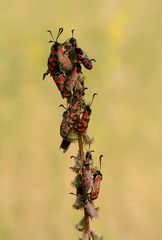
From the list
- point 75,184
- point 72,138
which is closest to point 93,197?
point 75,184

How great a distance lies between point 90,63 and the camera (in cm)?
464

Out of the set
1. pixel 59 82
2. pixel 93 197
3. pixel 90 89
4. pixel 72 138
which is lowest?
pixel 93 197

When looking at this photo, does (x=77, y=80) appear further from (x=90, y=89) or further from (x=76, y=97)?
(x=90, y=89)

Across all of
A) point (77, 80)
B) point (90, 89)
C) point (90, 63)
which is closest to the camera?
point (77, 80)

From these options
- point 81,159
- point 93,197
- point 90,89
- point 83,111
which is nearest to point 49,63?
point 83,111

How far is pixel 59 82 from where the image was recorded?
4418mm

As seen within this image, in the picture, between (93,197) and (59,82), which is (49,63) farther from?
(93,197)

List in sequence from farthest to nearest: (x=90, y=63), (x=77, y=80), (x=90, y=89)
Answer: (x=90, y=89) → (x=90, y=63) → (x=77, y=80)

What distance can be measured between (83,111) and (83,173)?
18.0 inches

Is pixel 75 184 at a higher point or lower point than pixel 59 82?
lower

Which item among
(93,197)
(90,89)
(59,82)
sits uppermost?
(90,89)

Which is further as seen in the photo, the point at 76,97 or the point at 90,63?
the point at 90,63

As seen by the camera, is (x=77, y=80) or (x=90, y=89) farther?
(x=90, y=89)

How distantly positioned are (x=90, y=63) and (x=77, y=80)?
1.41ft
